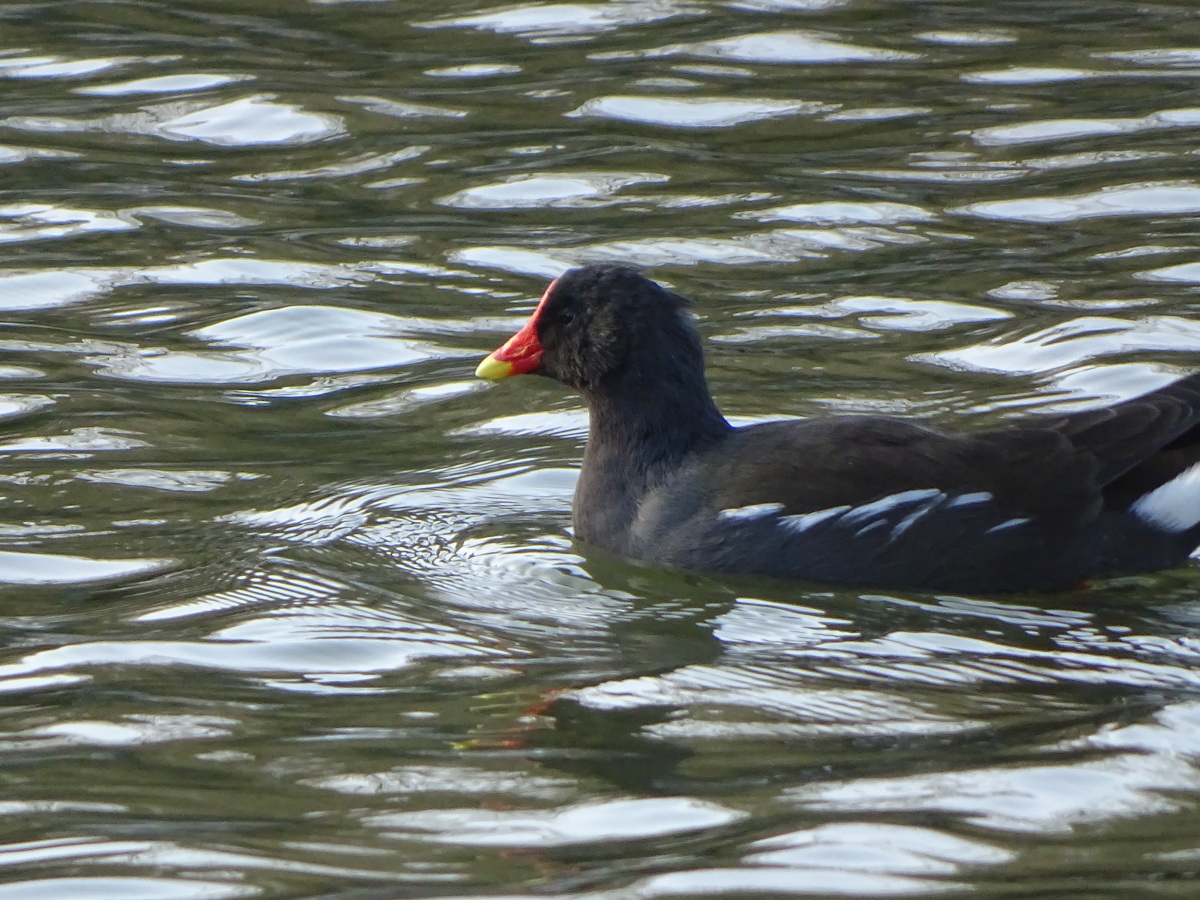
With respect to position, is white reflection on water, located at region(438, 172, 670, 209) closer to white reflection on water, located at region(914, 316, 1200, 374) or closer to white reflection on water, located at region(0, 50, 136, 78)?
white reflection on water, located at region(914, 316, 1200, 374)

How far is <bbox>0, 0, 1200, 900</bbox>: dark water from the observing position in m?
4.34

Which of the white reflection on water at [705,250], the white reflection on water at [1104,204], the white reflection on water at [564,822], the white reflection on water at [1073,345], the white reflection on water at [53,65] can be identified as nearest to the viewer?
the white reflection on water at [564,822]

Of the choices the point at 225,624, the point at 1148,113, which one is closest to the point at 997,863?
the point at 225,624

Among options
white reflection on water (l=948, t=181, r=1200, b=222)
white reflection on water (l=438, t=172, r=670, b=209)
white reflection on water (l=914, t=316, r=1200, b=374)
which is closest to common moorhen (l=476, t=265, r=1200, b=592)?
white reflection on water (l=914, t=316, r=1200, b=374)

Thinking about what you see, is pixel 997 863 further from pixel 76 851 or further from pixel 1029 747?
pixel 76 851

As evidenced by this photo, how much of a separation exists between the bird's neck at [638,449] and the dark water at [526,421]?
16cm

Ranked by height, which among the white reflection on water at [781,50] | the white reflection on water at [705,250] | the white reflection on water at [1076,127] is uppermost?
the white reflection on water at [781,50]

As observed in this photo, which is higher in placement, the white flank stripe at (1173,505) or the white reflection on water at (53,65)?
the white reflection on water at (53,65)

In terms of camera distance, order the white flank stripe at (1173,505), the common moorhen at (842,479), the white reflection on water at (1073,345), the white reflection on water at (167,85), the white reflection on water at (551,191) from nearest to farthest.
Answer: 1. the common moorhen at (842,479)
2. the white flank stripe at (1173,505)
3. the white reflection on water at (1073,345)
4. the white reflection on water at (551,191)
5. the white reflection on water at (167,85)

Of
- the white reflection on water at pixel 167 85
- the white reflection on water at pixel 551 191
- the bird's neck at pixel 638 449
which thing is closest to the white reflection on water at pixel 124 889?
the bird's neck at pixel 638 449

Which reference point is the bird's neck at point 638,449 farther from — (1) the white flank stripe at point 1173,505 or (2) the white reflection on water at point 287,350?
(2) the white reflection on water at point 287,350

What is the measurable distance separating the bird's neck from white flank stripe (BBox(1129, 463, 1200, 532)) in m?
1.46

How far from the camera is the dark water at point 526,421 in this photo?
4.34 meters

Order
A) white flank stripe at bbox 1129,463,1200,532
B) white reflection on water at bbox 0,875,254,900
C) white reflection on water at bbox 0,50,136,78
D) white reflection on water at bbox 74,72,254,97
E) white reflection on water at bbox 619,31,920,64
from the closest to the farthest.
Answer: white reflection on water at bbox 0,875,254,900
white flank stripe at bbox 1129,463,1200,532
white reflection on water at bbox 74,72,254,97
white reflection on water at bbox 619,31,920,64
white reflection on water at bbox 0,50,136,78
